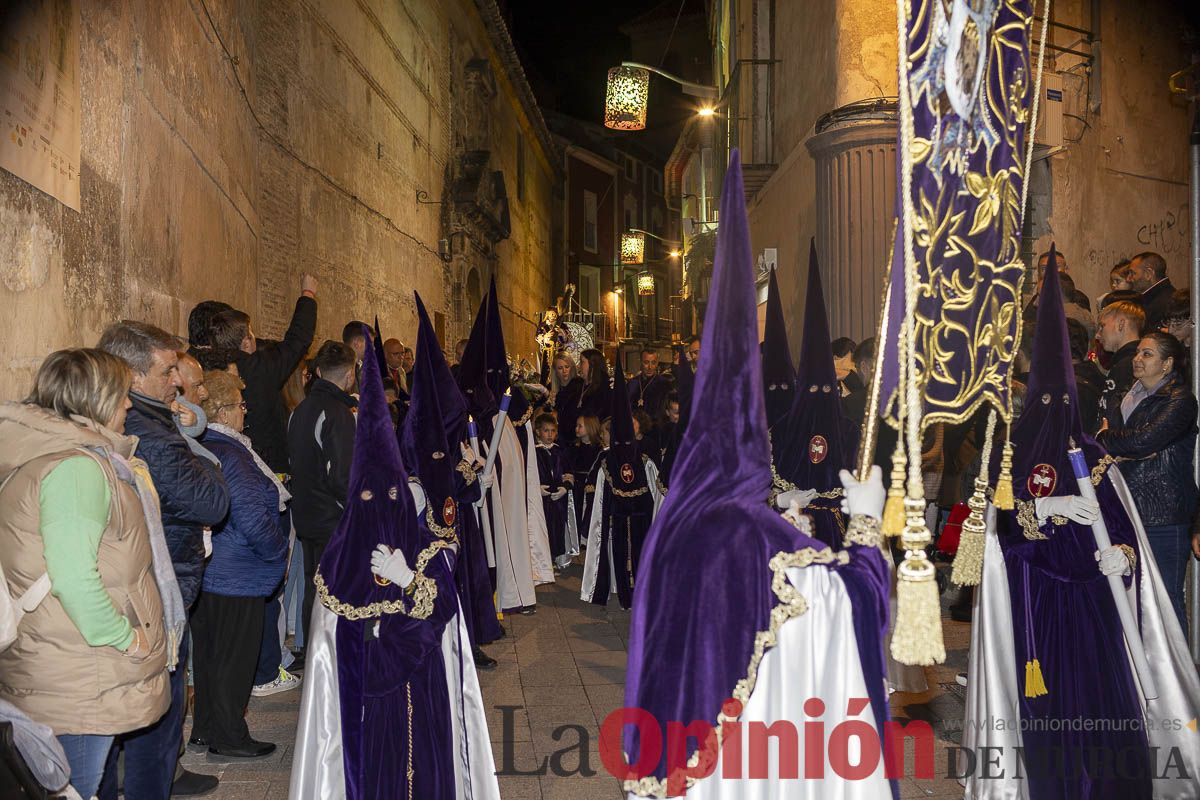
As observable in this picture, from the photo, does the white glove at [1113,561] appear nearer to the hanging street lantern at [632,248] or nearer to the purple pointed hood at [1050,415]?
the purple pointed hood at [1050,415]

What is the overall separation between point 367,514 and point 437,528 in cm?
119

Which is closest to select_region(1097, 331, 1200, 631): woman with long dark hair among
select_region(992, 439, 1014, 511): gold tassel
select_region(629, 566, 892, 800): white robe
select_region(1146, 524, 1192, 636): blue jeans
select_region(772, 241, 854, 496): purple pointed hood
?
select_region(1146, 524, 1192, 636): blue jeans

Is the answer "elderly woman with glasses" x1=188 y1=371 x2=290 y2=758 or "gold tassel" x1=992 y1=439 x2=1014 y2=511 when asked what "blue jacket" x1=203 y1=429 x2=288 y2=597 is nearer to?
"elderly woman with glasses" x1=188 y1=371 x2=290 y2=758

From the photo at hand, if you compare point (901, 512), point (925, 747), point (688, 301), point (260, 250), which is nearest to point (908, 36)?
point (901, 512)

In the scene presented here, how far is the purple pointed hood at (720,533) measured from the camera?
298cm

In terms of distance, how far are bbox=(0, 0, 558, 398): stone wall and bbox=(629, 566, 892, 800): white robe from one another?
3.34m

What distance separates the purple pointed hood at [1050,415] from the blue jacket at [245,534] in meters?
3.67

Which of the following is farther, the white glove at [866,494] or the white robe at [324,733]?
the white robe at [324,733]

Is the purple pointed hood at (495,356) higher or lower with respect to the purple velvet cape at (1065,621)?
higher

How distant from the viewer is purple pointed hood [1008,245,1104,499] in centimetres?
421

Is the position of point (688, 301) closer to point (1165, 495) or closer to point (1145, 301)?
point (1145, 301)

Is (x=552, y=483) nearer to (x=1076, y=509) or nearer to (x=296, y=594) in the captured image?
(x=296, y=594)

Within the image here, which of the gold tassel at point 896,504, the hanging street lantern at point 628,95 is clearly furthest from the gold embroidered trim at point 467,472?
the hanging street lantern at point 628,95

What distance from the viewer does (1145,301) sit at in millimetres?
7199
